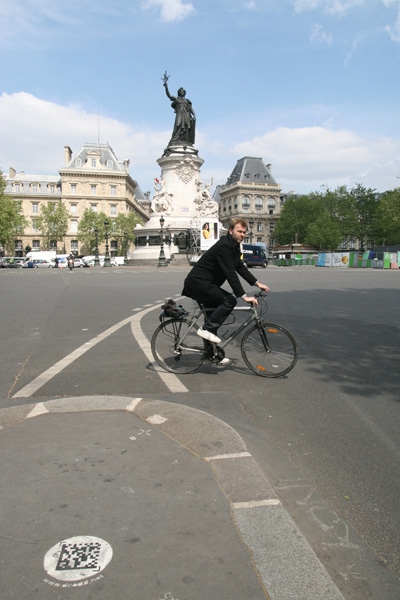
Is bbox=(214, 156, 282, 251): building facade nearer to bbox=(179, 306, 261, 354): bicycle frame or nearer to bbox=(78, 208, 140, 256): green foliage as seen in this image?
bbox=(78, 208, 140, 256): green foliage

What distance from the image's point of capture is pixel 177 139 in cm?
5041

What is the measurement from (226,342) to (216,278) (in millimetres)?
857

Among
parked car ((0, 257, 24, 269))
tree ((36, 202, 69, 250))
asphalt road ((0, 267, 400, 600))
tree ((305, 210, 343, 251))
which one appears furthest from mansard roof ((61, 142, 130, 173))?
asphalt road ((0, 267, 400, 600))

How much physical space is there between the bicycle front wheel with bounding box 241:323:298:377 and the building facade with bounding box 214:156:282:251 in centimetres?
10748

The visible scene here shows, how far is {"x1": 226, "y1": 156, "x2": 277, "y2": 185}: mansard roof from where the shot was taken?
114 metres

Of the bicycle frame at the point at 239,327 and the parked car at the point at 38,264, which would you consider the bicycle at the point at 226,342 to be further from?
the parked car at the point at 38,264

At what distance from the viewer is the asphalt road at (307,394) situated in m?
2.45

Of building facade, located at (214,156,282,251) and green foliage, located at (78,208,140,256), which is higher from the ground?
building facade, located at (214,156,282,251)

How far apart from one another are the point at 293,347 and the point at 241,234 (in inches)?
56.7

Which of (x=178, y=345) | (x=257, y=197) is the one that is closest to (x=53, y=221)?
(x=257, y=197)

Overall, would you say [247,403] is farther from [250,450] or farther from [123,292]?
Result: [123,292]

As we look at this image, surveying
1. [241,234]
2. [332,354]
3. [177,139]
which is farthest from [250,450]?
[177,139]

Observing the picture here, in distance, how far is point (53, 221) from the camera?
267 ft

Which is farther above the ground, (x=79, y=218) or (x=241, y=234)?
(x=79, y=218)
